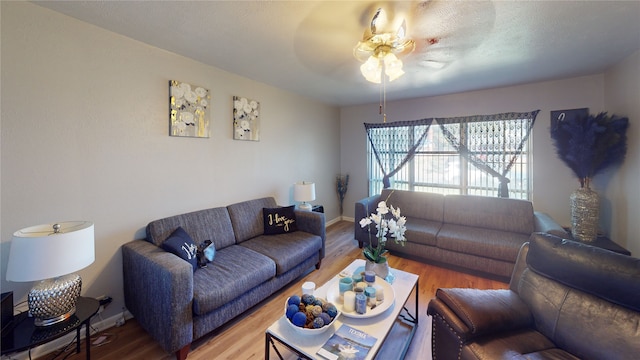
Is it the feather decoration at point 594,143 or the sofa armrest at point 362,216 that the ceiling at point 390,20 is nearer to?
the feather decoration at point 594,143

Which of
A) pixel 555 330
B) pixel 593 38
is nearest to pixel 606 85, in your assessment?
pixel 593 38

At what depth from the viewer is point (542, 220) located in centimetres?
279

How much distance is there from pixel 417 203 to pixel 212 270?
2.93 metres

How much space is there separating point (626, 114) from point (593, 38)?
1.14 meters

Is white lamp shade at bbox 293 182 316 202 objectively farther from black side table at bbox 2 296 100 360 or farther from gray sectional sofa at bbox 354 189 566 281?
black side table at bbox 2 296 100 360

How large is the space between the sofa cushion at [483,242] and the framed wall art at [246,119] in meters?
2.75

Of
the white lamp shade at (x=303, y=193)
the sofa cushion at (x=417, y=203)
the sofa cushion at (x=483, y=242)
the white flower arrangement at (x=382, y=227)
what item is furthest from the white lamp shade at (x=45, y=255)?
the sofa cushion at (x=483, y=242)

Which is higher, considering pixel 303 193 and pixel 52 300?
pixel 303 193

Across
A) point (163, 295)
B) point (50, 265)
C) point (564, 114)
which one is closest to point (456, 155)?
point (564, 114)

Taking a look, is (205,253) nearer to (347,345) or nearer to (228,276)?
(228,276)

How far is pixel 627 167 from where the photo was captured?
253 cm

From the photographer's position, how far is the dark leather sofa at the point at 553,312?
1123 mm

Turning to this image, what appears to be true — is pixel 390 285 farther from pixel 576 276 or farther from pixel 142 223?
pixel 142 223

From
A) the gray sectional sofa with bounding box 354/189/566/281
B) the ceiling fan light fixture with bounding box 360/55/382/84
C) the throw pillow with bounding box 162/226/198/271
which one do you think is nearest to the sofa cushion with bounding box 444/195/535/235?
the gray sectional sofa with bounding box 354/189/566/281
